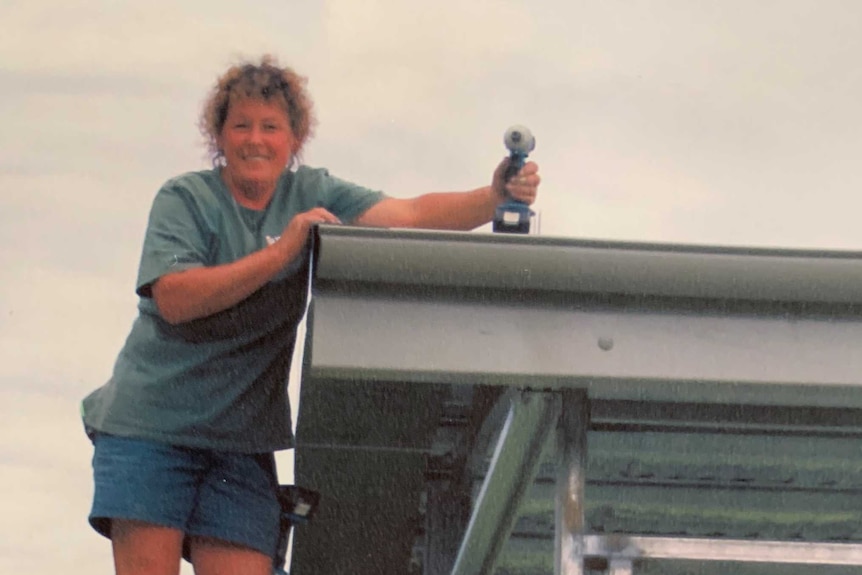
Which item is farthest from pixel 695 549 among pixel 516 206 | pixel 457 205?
pixel 457 205

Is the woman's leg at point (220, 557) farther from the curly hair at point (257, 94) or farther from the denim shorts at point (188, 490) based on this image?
the curly hair at point (257, 94)

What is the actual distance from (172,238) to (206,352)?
10.9 inches

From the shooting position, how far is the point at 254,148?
11.4 ft

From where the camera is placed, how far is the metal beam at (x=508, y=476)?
9.86ft

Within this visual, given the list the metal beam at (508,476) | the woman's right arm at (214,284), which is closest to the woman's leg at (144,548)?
the woman's right arm at (214,284)

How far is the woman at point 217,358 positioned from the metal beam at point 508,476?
50 centimetres

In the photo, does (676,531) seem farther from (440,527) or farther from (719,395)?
(719,395)

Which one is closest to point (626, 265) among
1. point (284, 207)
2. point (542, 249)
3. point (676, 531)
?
point (542, 249)

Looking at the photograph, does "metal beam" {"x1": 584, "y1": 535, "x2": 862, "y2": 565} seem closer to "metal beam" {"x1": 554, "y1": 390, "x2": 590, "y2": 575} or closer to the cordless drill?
"metal beam" {"x1": 554, "y1": 390, "x2": 590, "y2": 575}

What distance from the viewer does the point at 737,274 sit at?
261 cm

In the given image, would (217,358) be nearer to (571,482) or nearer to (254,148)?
(254,148)

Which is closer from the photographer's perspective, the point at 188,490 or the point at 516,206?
the point at 516,206

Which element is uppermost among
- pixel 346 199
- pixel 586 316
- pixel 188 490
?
pixel 346 199

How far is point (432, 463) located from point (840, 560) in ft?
4.76
